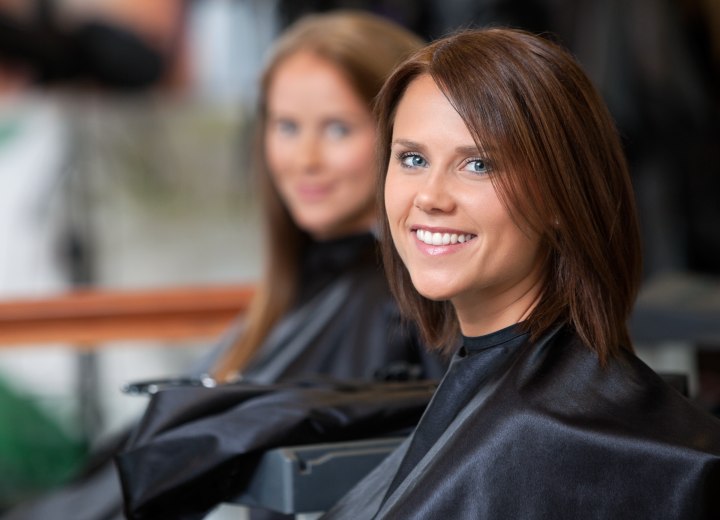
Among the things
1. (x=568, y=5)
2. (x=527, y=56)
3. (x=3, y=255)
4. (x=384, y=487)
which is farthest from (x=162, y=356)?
(x=527, y=56)

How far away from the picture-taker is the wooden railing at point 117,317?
116 inches

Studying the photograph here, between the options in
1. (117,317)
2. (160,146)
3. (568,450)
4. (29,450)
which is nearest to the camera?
(568,450)

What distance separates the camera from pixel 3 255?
4062 mm

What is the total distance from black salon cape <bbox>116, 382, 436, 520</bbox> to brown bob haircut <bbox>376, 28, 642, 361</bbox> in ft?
1.10

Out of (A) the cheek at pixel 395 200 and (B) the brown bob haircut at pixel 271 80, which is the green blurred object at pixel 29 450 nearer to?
(B) the brown bob haircut at pixel 271 80

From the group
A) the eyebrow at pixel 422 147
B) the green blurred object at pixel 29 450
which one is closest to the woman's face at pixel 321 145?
the eyebrow at pixel 422 147

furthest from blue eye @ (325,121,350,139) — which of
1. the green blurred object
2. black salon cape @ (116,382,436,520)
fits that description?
the green blurred object

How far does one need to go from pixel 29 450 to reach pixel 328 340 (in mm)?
2088

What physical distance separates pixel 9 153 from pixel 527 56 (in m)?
3.17

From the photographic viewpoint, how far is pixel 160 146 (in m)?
4.24

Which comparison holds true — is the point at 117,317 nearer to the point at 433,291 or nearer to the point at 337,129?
the point at 337,129

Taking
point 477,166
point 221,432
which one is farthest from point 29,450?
point 477,166

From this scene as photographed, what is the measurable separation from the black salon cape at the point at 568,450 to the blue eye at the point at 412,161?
0.65 ft

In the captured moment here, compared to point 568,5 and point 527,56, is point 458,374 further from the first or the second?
point 568,5
